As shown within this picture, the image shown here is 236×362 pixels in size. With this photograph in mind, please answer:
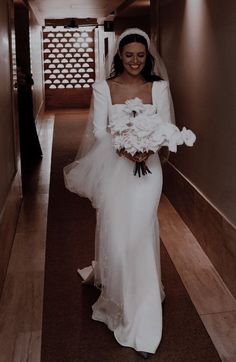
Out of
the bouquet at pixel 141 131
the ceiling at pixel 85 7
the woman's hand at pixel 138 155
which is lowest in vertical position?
the woman's hand at pixel 138 155

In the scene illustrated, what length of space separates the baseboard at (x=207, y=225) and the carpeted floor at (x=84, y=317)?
30cm

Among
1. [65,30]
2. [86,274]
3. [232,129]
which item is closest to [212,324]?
[86,274]

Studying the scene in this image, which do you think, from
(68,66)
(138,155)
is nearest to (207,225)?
(138,155)

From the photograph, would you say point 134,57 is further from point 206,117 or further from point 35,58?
point 35,58

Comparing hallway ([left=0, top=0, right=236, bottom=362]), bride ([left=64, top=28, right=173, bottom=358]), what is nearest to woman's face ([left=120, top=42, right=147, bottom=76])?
bride ([left=64, top=28, right=173, bottom=358])

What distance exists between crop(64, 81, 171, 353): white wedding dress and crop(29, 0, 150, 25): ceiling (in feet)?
15.6

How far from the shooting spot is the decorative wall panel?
15594 mm

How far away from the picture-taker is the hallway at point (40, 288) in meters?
2.55

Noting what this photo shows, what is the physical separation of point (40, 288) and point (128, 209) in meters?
0.96

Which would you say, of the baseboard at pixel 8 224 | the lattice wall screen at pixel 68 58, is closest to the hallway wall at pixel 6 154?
the baseboard at pixel 8 224

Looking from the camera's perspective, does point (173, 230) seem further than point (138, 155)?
Yes

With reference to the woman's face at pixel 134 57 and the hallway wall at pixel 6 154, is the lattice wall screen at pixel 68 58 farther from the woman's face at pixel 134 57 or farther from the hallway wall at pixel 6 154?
the woman's face at pixel 134 57

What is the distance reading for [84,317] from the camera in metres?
2.80

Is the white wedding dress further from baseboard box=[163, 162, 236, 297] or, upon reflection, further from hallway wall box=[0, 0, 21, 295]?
hallway wall box=[0, 0, 21, 295]
